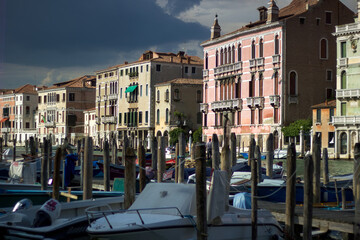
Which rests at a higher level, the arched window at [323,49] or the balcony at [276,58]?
the arched window at [323,49]

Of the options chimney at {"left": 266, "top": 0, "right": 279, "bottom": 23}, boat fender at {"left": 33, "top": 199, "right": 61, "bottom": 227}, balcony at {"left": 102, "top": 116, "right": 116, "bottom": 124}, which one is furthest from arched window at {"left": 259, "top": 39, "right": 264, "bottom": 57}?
boat fender at {"left": 33, "top": 199, "right": 61, "bottom": 227}

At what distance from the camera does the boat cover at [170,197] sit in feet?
32.7

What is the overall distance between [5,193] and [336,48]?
95.7ft

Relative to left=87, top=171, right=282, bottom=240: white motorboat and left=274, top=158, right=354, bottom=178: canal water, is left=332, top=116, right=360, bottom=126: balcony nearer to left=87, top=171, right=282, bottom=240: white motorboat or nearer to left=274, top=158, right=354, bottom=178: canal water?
left=274, top=158, right=354, bottom=178: canal water

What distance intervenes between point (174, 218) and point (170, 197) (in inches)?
21.7

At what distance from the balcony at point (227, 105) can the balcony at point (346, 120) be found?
7033 millimetres

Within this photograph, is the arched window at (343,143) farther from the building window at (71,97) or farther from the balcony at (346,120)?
the building window at (71,97)

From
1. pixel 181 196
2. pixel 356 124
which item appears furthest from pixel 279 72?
pixel 181 196

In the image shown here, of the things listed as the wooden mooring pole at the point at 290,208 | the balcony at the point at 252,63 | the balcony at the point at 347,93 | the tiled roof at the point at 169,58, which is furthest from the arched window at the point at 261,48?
the wooden mooring pole at the point at 290,208

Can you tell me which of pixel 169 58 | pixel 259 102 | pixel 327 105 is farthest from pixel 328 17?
pixel 169 58

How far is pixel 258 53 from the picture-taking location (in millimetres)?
39688

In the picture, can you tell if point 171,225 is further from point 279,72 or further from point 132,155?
point 279,72

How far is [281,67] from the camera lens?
37.9m

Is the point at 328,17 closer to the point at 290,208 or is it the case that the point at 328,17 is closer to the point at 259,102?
the point at 259,102
